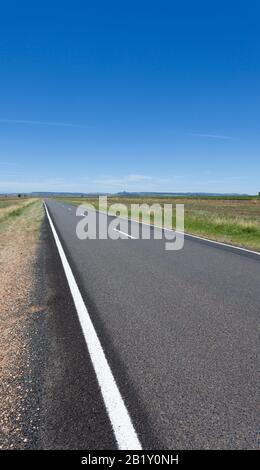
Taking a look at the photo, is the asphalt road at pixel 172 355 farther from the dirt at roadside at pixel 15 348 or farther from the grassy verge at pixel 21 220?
the grassy verge at pixel 21 220

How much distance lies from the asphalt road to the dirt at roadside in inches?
15.4

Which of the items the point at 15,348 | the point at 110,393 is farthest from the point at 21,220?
the point at 110,393

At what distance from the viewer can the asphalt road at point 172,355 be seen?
264 centimetres

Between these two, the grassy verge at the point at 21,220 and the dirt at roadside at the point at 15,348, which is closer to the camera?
the dirt at roadside at the point at 15,348

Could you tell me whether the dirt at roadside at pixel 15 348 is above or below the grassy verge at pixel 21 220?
below

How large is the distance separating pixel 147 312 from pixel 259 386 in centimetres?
229

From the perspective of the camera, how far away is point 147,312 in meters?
5.28

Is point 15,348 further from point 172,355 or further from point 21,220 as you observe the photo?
point 21,220

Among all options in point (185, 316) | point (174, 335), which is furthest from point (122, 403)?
point (185, 316)

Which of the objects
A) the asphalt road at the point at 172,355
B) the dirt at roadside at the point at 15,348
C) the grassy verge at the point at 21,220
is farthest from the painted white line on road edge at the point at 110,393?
the grassy verge at the point at 21,220

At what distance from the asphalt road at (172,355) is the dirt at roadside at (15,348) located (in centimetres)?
39

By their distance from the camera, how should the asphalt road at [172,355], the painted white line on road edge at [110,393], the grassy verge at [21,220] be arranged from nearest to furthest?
the painted white line on road edge at [110,393] → the asphalt road at [172,355] → the grassy verge at [21,220]
